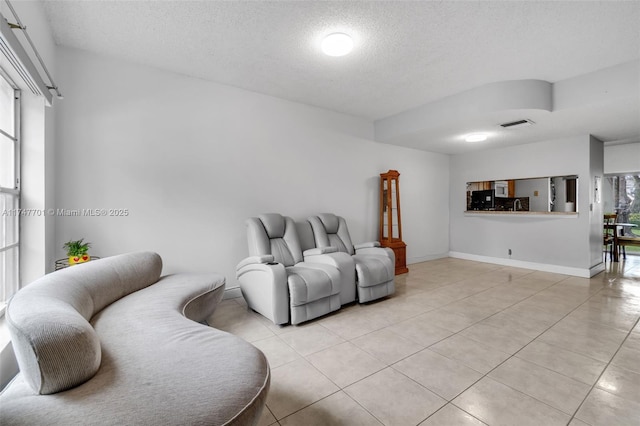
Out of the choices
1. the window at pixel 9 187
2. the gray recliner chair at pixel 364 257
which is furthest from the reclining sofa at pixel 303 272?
the window at pixel 9 187

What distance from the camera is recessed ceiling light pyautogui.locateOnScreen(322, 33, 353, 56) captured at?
8.13ft

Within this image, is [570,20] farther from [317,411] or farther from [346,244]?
[317,411]

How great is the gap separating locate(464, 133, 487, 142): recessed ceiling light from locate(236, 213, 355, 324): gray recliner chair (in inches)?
124

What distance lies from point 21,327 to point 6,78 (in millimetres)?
1965

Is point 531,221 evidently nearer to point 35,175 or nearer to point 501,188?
point 501,188

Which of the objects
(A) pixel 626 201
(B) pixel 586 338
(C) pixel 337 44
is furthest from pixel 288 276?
(A) pixel 626 201

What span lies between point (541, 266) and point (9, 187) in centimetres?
710

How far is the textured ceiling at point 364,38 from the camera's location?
2.19 meters

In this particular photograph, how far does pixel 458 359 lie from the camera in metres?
2.14

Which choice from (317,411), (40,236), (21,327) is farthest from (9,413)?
(40,236)

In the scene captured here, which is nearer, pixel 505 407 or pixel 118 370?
pixel 118 370

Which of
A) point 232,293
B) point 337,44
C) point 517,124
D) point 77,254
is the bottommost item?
point 232,293

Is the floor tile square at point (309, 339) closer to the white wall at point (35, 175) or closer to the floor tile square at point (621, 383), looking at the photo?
the floor tile square at point (621, 383)

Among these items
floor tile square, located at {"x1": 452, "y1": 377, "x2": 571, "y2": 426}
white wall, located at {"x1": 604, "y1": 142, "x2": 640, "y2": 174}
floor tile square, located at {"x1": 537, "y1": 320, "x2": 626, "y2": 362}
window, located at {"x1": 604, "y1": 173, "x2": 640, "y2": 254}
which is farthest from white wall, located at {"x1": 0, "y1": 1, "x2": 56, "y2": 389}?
window, located at {"x1": 604, "y1": 173, "x2": 640, "y2": 254}
